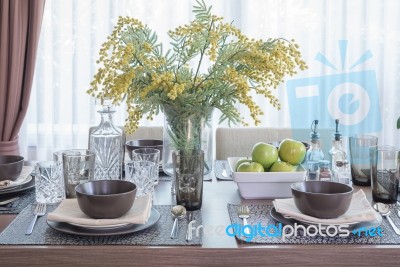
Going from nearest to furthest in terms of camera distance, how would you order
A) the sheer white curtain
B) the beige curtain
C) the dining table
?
the dining table
the beige curtain
the sheer white curtain

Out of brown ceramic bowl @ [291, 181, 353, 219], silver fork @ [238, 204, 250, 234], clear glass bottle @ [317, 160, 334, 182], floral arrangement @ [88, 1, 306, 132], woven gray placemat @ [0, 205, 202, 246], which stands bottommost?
woven gray placemat @ [0, 205, 202, 246]

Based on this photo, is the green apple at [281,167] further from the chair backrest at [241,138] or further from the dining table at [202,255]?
the chair backrest at [241,138]

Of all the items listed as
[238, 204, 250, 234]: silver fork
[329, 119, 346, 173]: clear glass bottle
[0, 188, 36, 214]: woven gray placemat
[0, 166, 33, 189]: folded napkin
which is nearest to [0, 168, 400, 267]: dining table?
[238, 204, 250, 234]: silver fork

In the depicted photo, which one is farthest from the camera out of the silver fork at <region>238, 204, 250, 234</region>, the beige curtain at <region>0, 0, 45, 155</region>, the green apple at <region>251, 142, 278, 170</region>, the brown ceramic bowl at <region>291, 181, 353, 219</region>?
the beige curtain at <region>0, 0, 45, 155</region>

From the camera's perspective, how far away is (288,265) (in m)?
1.09

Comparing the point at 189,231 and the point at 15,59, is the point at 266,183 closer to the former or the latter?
the point at 189,231

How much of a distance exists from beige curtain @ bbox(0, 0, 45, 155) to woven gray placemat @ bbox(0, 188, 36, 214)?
1.54 metres

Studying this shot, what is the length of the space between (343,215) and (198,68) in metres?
0.53

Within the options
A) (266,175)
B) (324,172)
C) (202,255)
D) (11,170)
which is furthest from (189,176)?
(11,170)

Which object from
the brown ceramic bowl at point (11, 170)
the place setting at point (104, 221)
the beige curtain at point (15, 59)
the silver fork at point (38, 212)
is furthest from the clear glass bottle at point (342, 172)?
the beige curtain at point (15, 59)

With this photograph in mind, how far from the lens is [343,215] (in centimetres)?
123

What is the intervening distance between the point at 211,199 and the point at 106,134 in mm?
412

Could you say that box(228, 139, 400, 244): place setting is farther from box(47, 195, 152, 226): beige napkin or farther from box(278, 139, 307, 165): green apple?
box(47, 195, 152, 226): beige napkin

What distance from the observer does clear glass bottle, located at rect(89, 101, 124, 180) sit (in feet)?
5.42
